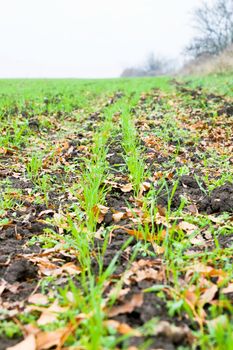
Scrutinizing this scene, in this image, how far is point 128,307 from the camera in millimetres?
1523

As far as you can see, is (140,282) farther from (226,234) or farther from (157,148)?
(157,148)

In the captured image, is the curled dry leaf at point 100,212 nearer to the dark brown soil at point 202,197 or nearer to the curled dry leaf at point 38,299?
the dark brown soil at point 202,197

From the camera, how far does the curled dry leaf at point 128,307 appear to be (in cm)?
150

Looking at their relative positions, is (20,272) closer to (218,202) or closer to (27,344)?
(27,344)

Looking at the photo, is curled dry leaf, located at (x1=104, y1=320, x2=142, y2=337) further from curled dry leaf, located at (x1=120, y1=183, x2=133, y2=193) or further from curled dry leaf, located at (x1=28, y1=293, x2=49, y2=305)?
curled dry leaf, located at (x1=120, y1=183, x2=133, y2=193)

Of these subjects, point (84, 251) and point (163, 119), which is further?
point (163, 119)

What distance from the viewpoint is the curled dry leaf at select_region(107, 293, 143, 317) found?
1505 millimetres

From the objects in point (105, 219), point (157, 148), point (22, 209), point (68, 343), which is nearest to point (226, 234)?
point (105, 219)

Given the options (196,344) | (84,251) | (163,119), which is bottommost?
(196,344)

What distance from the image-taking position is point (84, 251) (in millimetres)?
1889

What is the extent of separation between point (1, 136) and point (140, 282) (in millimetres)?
3738

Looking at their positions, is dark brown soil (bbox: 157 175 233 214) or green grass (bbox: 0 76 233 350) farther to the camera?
dark brown soil (bbox: 157 175 233 214)

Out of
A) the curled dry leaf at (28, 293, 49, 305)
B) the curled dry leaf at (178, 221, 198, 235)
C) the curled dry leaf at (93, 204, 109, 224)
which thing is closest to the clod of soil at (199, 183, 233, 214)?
the curled dry leaf at (178, 221, 198, 235)

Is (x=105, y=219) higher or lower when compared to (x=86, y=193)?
lower
